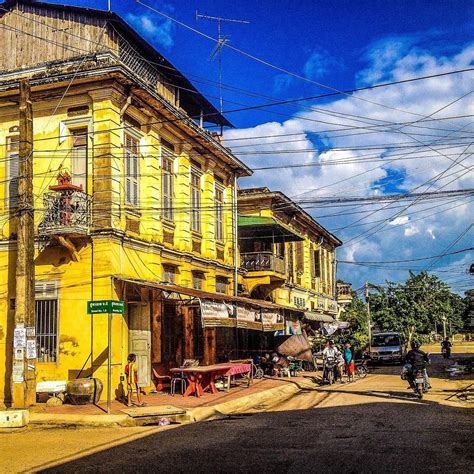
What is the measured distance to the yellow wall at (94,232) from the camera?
57.8ft

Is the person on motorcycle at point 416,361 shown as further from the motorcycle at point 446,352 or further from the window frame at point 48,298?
the motorcycle at point 446,352

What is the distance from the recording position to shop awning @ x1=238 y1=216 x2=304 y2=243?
28453mm

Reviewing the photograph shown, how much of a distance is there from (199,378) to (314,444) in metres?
8.41

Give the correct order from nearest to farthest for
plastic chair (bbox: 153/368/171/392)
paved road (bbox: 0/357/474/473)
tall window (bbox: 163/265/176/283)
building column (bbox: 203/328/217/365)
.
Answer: paved road (bbox: 0/357/474/473) → plastic chair (bbox: 153/368/171/392) → tall window (bbox: 163/265/176/283) → building column (bbox: 203/328/217/365)

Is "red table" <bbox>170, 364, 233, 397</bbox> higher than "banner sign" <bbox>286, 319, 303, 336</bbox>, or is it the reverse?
"banner sign" <bbox>286, 319, 303, 336</bbox>

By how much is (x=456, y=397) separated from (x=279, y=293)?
56.5ft

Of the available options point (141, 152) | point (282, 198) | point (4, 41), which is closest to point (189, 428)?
point (141, 152)

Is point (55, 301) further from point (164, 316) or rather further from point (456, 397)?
point (456, 397)

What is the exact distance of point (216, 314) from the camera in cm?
1948

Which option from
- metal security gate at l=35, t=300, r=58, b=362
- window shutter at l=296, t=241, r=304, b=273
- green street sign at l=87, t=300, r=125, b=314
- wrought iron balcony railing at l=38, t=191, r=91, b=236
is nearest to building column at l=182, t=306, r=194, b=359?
metal security gate at l=35, t=300, r=58, b=362

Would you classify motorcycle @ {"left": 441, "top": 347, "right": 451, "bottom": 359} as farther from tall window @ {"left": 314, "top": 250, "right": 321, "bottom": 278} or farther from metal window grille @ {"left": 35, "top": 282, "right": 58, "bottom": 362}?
metal window grille @ {"left": 35, "top": 282, "right": 58, "bottom": 362}

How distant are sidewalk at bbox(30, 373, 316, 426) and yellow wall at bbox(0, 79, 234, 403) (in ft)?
5.24

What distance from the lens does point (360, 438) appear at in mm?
10938

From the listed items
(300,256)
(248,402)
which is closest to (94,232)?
(248,402)
